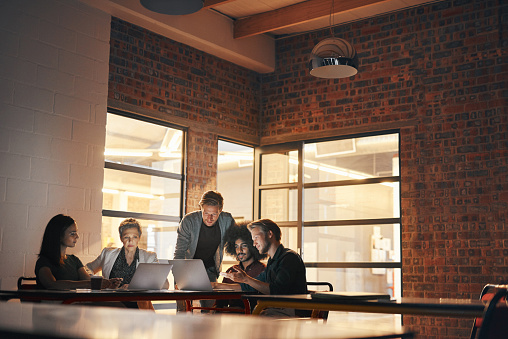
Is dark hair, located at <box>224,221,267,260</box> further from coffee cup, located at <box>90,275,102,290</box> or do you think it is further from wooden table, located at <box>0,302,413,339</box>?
wooden table, located at <box>0,302,413,339</box>

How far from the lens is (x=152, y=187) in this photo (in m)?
6.83

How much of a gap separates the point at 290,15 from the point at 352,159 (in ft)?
6.06

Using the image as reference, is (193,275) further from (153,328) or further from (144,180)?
(144,180)

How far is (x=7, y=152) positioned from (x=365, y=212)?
3963 millimetres

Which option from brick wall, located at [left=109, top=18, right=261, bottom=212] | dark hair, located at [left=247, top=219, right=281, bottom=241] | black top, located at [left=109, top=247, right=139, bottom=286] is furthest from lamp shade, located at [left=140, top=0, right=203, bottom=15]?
brick wall, located at [left=109, top=18, right=261, bottom=212]

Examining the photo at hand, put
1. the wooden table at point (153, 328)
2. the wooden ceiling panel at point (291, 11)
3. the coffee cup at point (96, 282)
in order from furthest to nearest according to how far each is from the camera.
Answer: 1. the wooden ceiling panel at point (291, 11)
2. the coffee cup at point (96, 282)
3. the wooden table at point (153, 328)

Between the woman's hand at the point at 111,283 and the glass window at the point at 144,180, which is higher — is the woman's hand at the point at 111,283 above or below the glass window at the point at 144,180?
below

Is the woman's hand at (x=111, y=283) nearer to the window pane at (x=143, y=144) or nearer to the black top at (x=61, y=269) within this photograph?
the black top at (x=61, y=269)

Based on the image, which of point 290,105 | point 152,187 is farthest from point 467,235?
point 152,187

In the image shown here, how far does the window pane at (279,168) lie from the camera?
7824 mm

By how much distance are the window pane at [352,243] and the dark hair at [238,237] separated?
2438mm

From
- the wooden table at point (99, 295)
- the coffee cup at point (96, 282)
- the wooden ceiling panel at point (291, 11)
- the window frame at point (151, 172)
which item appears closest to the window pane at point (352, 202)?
the window frame at point (151, 172)

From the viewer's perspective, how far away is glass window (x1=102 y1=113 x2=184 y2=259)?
20.9ft

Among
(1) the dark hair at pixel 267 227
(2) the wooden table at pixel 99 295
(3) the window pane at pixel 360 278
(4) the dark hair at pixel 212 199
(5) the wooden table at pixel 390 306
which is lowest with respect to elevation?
(3) the window pane at pixel 360 278
